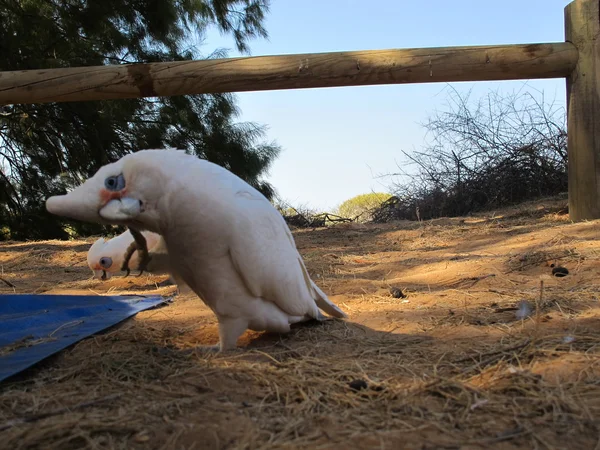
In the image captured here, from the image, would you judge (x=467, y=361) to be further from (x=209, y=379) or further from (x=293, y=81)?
(x=293, y=81)

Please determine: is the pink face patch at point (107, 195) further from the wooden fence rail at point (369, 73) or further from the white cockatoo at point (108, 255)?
the wooden fence rail at point (369, 73)

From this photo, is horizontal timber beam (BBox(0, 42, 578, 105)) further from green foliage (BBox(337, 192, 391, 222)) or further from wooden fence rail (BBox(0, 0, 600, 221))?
green foliage (BBox(337, 192, 391, 222))

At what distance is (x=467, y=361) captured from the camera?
1.67 metres

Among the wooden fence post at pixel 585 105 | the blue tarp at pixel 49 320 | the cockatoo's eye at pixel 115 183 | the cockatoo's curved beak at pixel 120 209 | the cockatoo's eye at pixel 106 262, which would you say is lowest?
the blue tarp at pixel 49 320

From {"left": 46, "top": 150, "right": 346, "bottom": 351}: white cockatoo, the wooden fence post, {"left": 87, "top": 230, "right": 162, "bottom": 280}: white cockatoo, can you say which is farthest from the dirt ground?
the wooden fence post

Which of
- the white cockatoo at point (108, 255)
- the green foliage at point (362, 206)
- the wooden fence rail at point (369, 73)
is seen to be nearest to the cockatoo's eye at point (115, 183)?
the white cockatoo at point (108, 255)

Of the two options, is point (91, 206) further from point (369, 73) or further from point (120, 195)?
point (369, 73)

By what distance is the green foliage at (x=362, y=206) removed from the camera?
8.84m

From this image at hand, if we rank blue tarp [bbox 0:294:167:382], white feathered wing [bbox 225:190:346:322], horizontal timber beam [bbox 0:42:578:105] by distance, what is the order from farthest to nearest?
horizontal timber beam [bbox 0:42:578:105]
blue tarp [bbox 0:294:167:382]
white feathered wing [bbox 225:190:346:322]

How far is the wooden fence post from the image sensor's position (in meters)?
4.29

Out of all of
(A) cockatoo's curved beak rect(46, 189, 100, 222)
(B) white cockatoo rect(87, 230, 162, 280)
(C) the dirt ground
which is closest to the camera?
(C) the dirt ground

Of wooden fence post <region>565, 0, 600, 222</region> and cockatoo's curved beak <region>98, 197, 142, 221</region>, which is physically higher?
wooden fence post <region>565, 0, 600, 222</region>

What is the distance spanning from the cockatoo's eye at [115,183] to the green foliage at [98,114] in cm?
534

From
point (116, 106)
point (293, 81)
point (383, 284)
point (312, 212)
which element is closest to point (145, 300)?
point (383, 284)
